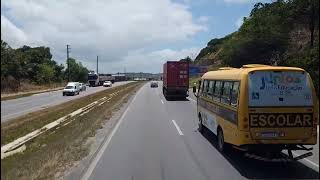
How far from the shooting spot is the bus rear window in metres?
12.7

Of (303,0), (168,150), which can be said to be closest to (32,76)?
(303,0)

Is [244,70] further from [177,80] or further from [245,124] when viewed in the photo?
[177,80]

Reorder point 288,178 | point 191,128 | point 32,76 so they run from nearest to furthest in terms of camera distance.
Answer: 1. point 288,178
2. point 191,128
3. point 32,76

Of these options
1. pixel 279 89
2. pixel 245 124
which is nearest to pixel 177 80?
pixel 279 89

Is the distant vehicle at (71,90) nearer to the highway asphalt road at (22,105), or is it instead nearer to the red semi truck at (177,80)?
the highway asphalt road at (22,105)

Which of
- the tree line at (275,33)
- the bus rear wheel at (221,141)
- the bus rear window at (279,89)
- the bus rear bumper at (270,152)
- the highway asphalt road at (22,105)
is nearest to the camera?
the bus rear bumper at (270,152)

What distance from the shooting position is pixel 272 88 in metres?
12.8

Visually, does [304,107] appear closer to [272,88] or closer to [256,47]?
[272,88]

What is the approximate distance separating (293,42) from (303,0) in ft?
28.5

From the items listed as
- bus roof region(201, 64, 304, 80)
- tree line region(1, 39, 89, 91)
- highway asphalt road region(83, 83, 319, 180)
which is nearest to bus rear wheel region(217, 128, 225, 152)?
highway asphalt road region(83, 83, 319, 180)

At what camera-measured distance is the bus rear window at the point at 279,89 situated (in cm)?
1271

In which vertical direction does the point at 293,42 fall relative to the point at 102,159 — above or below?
above

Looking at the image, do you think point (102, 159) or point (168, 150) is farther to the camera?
point (168, 150)

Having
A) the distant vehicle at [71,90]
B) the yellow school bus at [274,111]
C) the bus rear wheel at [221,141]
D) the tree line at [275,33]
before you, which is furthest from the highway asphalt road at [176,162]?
the distant vehicle at [71,90]
